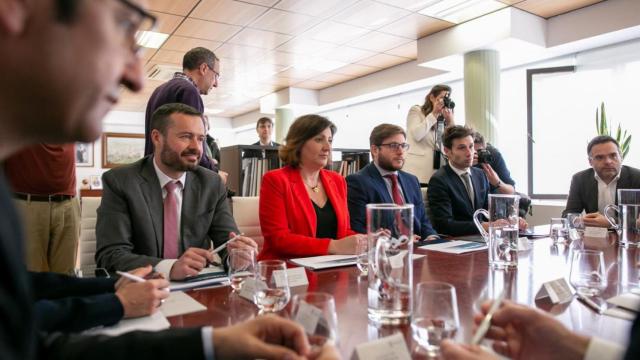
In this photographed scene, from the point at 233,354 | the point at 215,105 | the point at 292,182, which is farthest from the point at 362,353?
the point at 215,105

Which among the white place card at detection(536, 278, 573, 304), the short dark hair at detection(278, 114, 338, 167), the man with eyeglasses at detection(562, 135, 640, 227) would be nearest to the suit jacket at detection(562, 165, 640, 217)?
the man with eyeglasses at detection(562, 135, 640, 227)

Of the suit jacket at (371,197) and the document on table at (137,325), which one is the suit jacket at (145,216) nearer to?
the document on table at (137,325)

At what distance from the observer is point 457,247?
71.4 inches

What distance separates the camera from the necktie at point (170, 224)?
1.75 meters

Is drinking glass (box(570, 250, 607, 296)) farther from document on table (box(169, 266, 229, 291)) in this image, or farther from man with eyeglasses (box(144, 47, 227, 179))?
man with eyeglasses (box(144, 47, 227, 179))

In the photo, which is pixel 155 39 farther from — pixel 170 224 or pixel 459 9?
pixel 170 224

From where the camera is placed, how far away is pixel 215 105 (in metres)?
9.92

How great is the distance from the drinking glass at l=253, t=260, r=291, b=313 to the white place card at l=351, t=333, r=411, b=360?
0.32 m

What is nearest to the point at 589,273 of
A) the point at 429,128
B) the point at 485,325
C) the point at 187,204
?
the point at 485,325

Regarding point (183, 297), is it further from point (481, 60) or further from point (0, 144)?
point (481, 60)

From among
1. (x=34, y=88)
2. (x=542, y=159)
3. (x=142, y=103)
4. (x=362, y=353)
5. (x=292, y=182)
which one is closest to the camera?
(x=34, y=88)

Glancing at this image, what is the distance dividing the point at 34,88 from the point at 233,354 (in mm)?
465

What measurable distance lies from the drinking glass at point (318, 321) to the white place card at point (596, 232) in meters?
1.99

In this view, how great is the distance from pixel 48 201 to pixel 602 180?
3611 millimetres
